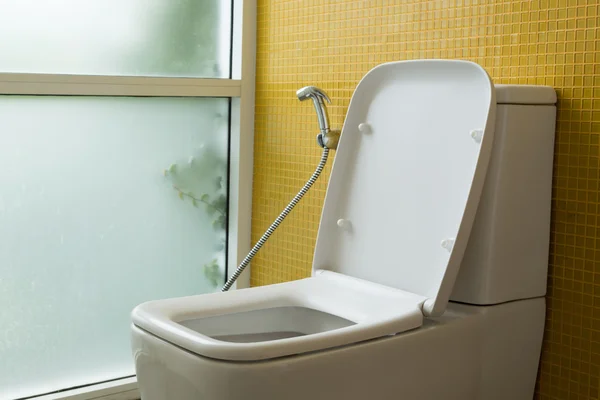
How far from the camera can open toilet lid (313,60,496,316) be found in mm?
1500

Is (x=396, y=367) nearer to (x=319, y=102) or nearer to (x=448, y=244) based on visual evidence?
(x=448, y=244)

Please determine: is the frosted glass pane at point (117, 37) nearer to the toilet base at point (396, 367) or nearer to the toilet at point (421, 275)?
the toilet at point (421, 275)

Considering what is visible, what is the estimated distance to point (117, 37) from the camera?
2.08 meters

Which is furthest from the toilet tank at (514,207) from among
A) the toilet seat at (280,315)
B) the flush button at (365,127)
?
the flush button at (365,127)

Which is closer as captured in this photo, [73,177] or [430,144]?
[430,144]

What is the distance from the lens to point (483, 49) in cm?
167

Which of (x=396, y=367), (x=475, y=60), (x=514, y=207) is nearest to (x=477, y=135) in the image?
(x=514, y=207)

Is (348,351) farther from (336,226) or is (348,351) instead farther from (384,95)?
(384,95)

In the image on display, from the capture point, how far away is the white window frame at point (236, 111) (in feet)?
6.88

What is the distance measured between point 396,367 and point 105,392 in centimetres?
96

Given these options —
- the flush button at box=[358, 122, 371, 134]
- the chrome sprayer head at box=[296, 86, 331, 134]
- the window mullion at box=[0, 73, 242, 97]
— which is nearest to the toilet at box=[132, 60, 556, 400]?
the flush button at box=[358, 122, 371, 134]

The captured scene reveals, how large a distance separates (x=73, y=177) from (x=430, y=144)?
910mm

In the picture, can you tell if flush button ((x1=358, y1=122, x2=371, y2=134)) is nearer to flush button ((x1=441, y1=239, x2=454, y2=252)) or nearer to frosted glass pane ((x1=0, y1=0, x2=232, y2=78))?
flush button ((x1=441, y1=239, x2=454, y2=252))

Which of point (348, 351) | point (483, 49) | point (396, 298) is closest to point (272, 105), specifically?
point (483, 49)
